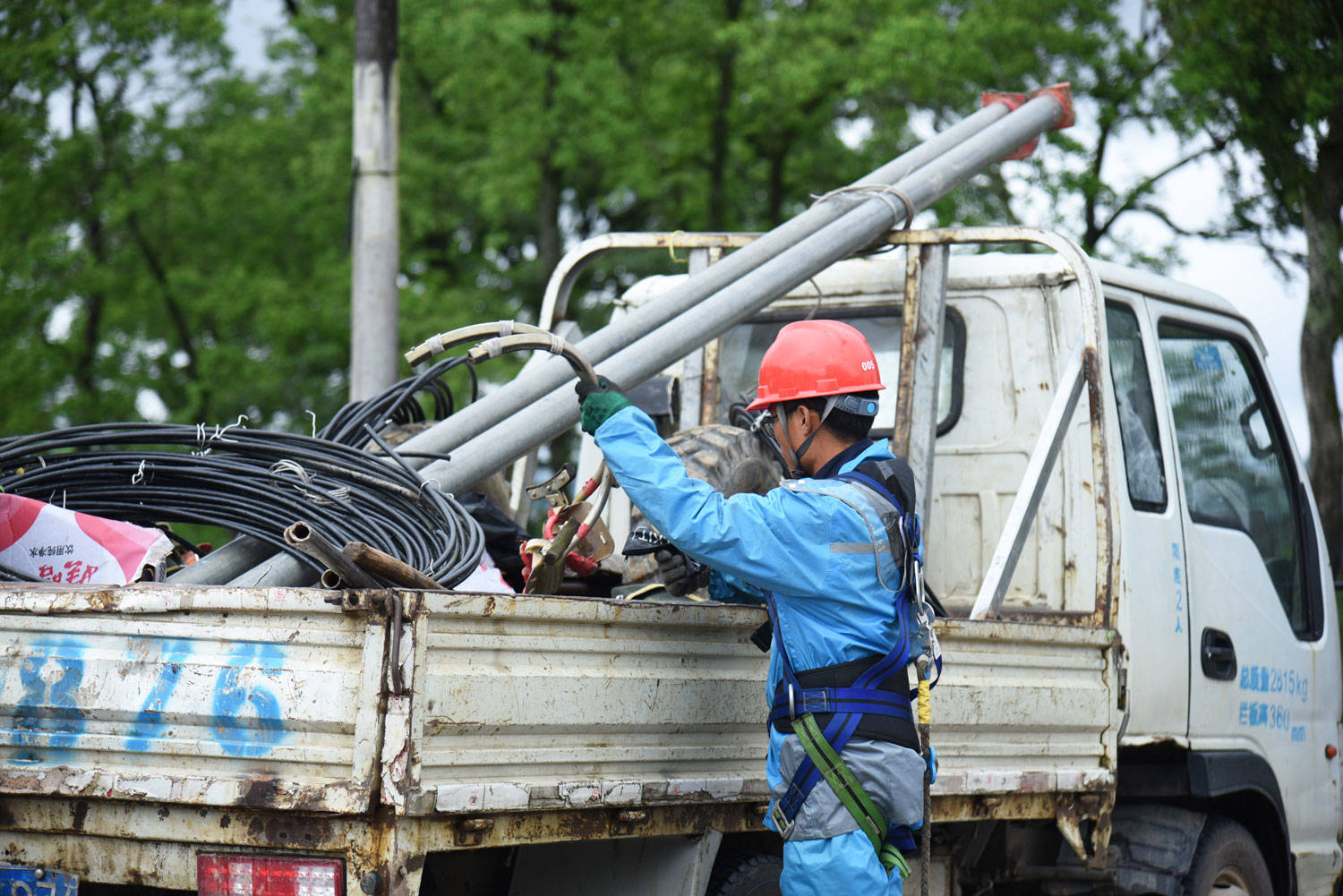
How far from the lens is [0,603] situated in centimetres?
314

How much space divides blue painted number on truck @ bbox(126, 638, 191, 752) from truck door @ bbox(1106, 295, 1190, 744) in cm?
290

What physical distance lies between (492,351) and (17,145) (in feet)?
41.5

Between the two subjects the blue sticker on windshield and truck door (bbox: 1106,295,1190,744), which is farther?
the blue sticker on windshield

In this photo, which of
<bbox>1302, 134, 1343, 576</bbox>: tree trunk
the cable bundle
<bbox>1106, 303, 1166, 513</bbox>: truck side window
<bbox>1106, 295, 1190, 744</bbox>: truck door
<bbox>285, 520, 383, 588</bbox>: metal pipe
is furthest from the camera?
<bbox>1302, 134, 1343, 576</bbox>: tree trunk

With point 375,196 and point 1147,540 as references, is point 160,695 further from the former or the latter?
point 375,196

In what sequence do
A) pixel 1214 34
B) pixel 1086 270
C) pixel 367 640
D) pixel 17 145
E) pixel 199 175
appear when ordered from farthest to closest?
pixel 199 175
pixel 17 145
pixel 1214 34
pixel 1086 270
pixel 367 640

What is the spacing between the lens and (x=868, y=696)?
3.28 m

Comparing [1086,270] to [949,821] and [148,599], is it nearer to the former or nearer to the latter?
[949,821]

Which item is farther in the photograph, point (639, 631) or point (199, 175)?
point (199, 175)

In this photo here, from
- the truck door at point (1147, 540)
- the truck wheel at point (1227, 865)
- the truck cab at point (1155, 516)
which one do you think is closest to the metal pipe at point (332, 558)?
the truck cab at point (1155, 516)

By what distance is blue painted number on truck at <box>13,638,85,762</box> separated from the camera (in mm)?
3045

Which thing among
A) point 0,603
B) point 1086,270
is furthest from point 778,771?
point 1086,270

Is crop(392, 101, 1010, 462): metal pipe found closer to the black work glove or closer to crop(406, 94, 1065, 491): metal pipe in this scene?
crop(406, 94, 1065, 491): metal pipe

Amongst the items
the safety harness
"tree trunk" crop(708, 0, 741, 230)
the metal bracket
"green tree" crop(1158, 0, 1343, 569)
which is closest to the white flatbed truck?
the safety harness
